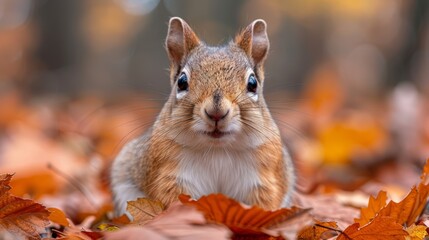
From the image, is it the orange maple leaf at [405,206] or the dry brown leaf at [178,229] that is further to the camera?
the orange maple leaf at [405,206]

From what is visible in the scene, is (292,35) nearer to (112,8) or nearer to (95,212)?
(112,8)

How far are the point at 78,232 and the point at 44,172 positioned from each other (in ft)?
7.58

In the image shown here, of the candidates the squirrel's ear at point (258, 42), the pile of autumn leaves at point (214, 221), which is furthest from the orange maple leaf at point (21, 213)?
the squirrel's ear at point (258, 42)

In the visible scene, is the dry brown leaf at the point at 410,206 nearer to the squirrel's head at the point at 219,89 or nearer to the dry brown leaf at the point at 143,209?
the squirrel's head at the point at 219,89

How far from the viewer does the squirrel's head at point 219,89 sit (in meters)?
2.59

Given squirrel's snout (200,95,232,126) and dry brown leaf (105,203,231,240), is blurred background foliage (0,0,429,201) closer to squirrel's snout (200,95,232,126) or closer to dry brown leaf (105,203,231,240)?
squirrel's snout (200,95,232,126)

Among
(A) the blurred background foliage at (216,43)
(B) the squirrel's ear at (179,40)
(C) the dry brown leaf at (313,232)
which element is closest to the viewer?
(C) the dry brown leaf at (313,232)

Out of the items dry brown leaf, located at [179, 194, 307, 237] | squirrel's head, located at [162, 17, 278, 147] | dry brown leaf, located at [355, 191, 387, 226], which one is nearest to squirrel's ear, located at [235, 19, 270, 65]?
squirrel's head, located at [162, 17, 278, 147]

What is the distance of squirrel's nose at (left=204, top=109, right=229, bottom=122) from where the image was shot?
2.51 meters

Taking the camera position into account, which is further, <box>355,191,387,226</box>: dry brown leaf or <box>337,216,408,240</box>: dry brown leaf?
<box>355,191,387,226</box>: dry brown leaf

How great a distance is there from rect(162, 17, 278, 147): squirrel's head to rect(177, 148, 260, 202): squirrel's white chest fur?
6 cm

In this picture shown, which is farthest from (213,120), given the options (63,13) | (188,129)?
(63,13)

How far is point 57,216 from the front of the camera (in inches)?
101

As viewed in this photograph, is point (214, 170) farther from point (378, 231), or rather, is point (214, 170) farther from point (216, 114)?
point (378, 231)
